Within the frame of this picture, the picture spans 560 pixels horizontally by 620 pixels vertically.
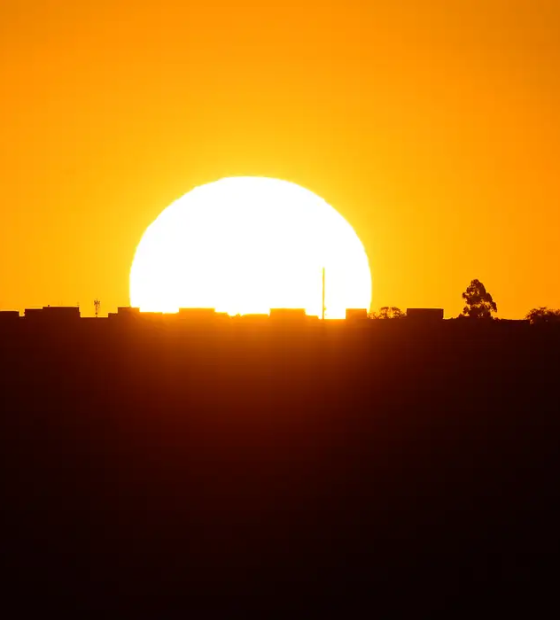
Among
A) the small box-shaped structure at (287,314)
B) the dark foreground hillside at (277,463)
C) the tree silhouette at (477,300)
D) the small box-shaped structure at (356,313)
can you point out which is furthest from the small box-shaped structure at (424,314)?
the tree silhouette at (477,300)

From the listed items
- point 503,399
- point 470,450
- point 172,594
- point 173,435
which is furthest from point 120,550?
point 503,399

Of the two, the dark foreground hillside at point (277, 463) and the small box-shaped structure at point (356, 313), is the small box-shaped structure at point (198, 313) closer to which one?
the dark foreground hillside at point (277, 463)

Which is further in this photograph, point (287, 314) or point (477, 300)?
point (477, 300)

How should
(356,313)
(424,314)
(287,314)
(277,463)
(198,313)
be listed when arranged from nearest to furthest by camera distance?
(277,463) → (287,314) → (198,313) → (424,314) → (356,313)

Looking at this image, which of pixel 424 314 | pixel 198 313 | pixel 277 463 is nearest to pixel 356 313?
pixel 424 314

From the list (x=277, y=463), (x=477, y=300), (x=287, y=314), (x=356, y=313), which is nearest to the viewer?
(x=277, y=463)

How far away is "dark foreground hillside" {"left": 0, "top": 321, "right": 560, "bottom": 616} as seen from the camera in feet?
103

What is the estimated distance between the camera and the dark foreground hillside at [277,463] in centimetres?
3145

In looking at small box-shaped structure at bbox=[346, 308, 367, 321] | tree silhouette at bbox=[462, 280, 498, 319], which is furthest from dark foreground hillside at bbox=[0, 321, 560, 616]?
tree silhouette at bbox=[462, 280, 498, 319]

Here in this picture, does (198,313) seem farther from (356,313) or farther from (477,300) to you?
(477,300)

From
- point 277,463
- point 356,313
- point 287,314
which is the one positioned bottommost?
point 277,463

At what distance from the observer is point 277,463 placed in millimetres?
34562

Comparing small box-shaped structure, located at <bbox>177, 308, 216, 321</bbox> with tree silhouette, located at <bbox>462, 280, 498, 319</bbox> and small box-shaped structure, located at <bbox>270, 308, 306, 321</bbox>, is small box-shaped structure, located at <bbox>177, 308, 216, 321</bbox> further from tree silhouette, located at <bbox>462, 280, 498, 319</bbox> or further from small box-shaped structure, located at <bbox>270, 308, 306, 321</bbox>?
tree silhouette, located at <bbox>462, 280, 498, 319</bbox>

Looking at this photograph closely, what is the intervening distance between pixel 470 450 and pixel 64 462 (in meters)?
11.4
